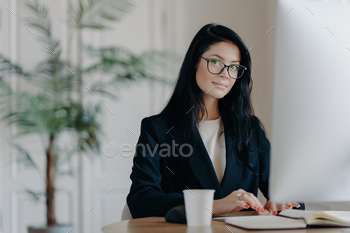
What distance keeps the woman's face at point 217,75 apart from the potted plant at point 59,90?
1.25 m

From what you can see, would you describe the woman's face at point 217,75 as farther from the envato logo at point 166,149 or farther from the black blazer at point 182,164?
the envato logo at point 166,149

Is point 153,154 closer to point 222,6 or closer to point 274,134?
point 274,134

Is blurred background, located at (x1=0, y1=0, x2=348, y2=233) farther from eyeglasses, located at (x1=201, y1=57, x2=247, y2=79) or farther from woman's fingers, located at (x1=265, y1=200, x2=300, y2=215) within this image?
woman's fingers, located at (x1=265, y1=200, x2=300, y2=215)

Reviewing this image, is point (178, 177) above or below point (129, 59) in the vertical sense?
below

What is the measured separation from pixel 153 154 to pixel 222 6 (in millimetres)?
2227

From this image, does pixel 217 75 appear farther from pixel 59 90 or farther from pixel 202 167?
pixel 59 90

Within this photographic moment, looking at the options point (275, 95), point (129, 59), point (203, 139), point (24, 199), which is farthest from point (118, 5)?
point (275, 95)

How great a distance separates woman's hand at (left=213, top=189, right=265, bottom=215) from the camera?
115 centimetres

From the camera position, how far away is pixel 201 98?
1807 millimetres

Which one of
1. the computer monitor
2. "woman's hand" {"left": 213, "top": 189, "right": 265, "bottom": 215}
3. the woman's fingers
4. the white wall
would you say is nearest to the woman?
the woman's fingers

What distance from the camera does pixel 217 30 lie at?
1.83m

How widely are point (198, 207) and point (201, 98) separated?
0.82 metres

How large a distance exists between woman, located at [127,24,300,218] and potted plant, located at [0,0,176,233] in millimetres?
1242

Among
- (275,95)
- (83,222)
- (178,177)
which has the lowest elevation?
(83,222)
